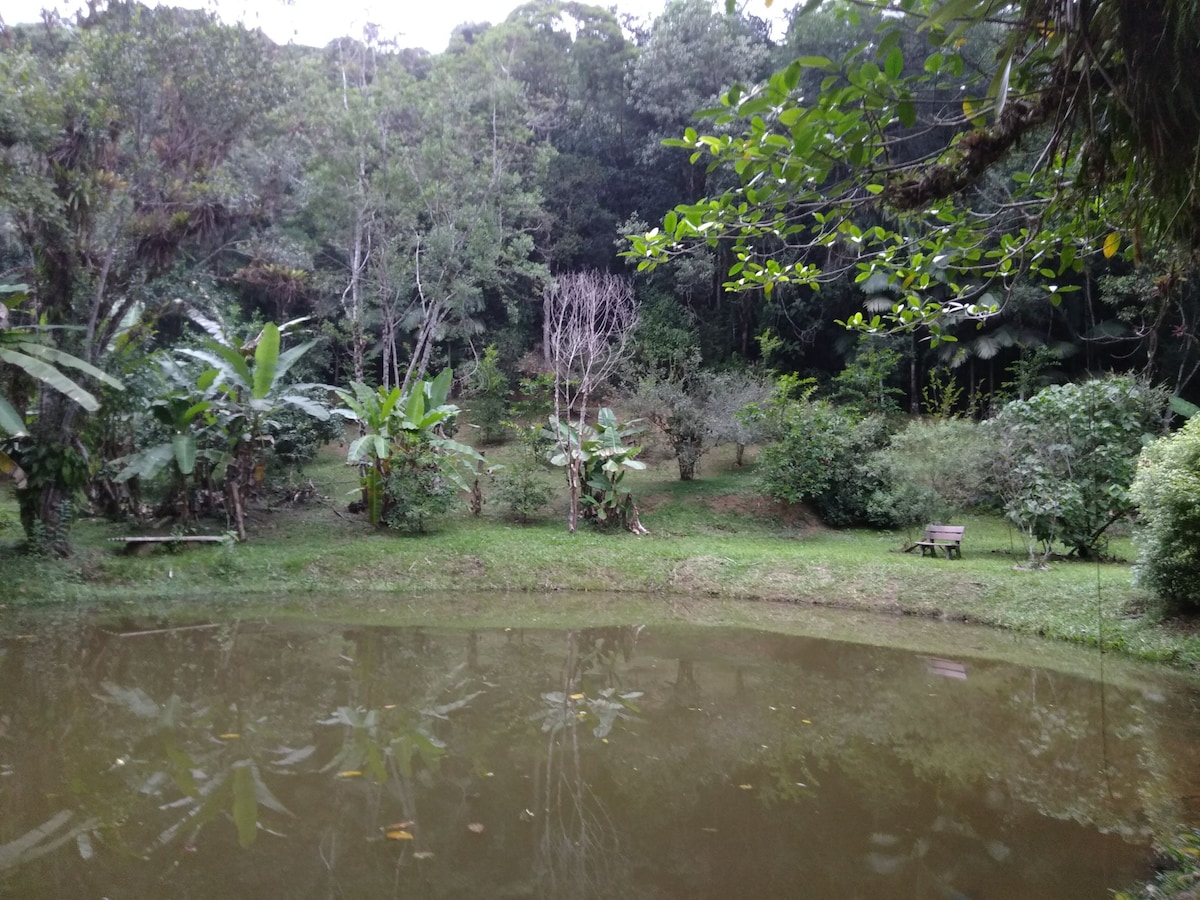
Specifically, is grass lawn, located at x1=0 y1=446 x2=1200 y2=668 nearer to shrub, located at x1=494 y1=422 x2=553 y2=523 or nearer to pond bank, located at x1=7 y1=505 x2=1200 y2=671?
pond bank, located at x1=7 y1=505 x2=1200 y2=671

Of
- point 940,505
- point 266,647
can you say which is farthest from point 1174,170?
point 940,505

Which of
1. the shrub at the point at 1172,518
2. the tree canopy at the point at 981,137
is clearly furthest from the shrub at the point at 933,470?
the tree canopy at the point at 981,137

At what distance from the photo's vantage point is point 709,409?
16.6 meters

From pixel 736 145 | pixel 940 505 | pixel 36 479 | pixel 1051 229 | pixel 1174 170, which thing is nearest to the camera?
pixel 1174 170

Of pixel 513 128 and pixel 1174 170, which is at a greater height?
pixel 513 128

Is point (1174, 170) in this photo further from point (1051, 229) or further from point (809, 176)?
point (809, 176)

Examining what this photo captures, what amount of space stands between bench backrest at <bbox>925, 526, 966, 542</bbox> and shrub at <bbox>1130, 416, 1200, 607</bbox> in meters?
3.76

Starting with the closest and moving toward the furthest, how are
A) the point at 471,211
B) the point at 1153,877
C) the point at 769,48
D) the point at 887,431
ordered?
the point at 1153,877 → the point at 471,211 → the point at 887,431 → the point at 769,48

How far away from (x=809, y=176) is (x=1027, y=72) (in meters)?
1.00

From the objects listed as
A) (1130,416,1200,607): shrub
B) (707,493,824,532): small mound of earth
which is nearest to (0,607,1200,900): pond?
(1130,416,1200,607): shrub

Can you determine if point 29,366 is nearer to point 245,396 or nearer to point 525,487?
point 245,396

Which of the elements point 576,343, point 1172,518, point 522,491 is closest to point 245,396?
point 522,491

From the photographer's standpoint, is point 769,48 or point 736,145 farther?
point 769,48

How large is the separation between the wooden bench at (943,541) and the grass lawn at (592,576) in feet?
1.43
